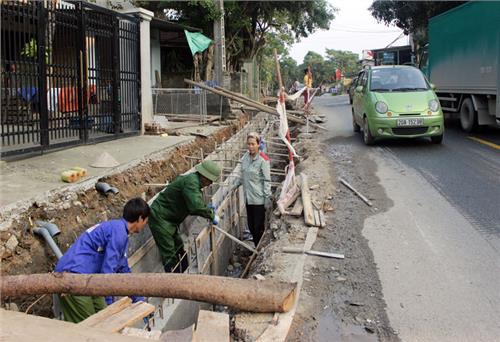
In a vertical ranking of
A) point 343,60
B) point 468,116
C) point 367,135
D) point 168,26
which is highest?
point 343,60

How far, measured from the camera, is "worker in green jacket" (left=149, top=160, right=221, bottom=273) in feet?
20.0

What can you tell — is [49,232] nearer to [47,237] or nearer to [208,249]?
[47,237]

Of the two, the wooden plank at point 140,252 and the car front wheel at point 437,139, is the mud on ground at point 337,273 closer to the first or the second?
the wooden plank at point 140,252

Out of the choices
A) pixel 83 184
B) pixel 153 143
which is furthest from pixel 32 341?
pixel 153 143

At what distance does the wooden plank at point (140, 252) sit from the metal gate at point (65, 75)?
8.95 feet

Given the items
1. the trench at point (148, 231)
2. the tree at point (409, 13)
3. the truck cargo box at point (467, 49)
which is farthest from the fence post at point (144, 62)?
the tree at point (409, 13)

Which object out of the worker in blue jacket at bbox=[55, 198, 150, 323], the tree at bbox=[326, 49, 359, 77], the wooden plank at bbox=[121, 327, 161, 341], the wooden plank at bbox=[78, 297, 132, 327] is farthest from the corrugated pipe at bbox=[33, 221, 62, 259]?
the tree at bbox=[326, 49, 359, 77]

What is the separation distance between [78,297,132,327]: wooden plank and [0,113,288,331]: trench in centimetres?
149

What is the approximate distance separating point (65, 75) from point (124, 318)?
21.8ft

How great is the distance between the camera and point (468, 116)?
13.0 metres

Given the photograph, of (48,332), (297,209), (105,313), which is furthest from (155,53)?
(48,332)

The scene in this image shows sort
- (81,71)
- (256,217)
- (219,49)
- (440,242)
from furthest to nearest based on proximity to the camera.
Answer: (219,49)
(81,71)
(256,217)
(440,242)

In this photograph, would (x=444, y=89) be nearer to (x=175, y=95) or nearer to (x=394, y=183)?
(x=394, y=183)

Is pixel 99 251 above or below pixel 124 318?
above
